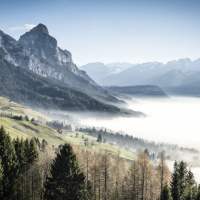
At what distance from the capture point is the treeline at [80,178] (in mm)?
73000

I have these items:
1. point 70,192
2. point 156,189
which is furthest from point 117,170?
point 70,192

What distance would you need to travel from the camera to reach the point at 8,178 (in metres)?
89.2

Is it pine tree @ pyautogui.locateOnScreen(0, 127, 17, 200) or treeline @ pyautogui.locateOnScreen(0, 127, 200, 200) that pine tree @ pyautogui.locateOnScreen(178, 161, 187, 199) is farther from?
pine tree @ pyautogui.locateOnScreen(0, 127, 17, 200)

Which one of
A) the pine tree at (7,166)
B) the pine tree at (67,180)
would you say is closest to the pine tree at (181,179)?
the pine tree at (67,180)

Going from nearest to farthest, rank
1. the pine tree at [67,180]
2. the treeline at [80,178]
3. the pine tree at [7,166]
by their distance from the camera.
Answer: the pine tree at [67,180] < the treeline at [80,178] < the pine tree at [7,166]

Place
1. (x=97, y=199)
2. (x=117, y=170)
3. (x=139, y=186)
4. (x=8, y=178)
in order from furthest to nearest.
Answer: (x=117, y=170) → (x=97, y=199) → (x=139, y=186) → (x=8, y=178)

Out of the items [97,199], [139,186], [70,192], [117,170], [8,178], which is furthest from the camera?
[117,170]

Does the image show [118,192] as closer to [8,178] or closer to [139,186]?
[139,186]

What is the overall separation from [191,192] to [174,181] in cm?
1503

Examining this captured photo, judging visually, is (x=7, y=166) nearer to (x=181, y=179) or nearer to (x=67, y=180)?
(x=67, y=180)

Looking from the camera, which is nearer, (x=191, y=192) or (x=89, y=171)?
(x=191, y=192)

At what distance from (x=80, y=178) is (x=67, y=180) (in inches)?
90.2

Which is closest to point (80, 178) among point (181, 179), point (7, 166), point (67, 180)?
point (67, 180)

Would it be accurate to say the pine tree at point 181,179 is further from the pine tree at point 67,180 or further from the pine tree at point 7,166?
the pine tree at point 7,166
